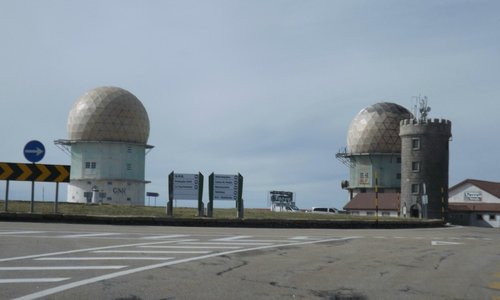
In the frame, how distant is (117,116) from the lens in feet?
222

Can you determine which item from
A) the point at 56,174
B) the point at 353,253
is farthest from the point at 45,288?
the point at 56,174

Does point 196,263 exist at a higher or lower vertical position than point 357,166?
lower

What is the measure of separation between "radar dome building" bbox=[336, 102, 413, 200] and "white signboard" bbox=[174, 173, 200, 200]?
154 ft

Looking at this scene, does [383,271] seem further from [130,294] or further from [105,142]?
[105,142]

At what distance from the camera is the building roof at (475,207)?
6831cm

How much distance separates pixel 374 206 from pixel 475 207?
35.3 ft

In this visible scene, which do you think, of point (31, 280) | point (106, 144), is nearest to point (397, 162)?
point (106, 144)

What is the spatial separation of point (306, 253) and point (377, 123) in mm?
65171

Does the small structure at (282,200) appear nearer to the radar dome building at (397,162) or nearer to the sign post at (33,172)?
the radar dome building at (397,162)

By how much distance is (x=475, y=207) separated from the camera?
69.7 metres

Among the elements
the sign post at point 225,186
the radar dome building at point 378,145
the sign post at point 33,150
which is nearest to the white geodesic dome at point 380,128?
the radar dome building at point 378,145

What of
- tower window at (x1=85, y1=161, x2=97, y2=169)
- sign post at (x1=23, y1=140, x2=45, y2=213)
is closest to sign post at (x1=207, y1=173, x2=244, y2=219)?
sign post at (x1=23, y1=140, x2=45, y2=213)

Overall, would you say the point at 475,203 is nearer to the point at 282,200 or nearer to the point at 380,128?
the point at 380,128

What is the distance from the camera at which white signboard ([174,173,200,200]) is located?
3475 cm
